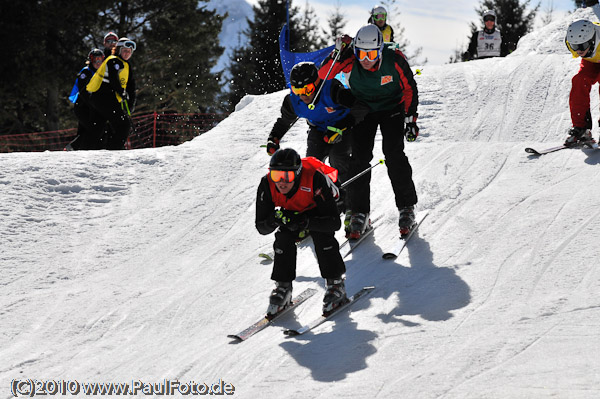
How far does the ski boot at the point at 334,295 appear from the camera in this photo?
5.33 metres

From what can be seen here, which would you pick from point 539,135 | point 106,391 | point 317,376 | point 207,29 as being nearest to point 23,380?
point 106,391

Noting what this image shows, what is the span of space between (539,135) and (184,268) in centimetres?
555

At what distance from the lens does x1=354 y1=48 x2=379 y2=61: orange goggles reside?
6.33 meters

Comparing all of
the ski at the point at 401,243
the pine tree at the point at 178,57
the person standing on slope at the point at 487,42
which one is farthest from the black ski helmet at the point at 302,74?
the pine tree at the point at 178,57

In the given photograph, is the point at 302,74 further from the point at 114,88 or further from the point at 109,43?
the point at 109,43

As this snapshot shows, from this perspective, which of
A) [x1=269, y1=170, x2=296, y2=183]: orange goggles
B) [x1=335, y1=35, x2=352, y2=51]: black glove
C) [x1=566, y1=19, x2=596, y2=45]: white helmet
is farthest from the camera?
[x1=566, y1=19, x2=596, y2=45]: white helmet

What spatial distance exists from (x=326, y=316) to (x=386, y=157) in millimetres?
1950

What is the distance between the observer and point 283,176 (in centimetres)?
505

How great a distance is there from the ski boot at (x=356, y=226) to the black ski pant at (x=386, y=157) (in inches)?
2.0

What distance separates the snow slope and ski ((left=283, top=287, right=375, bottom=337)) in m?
0.07

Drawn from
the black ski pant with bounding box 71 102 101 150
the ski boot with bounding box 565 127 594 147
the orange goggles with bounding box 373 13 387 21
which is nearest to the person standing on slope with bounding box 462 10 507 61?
the orange goggles with bounding box 373 13 387 21

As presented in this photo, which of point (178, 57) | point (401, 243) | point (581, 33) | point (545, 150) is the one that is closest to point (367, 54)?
point (401, 243)

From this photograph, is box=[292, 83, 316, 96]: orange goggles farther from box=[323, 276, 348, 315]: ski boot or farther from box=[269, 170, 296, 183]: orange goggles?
box=[323, 276, 348, 315]: ski boot

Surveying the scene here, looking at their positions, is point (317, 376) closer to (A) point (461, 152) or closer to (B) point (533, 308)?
(B) point (533, 308)
